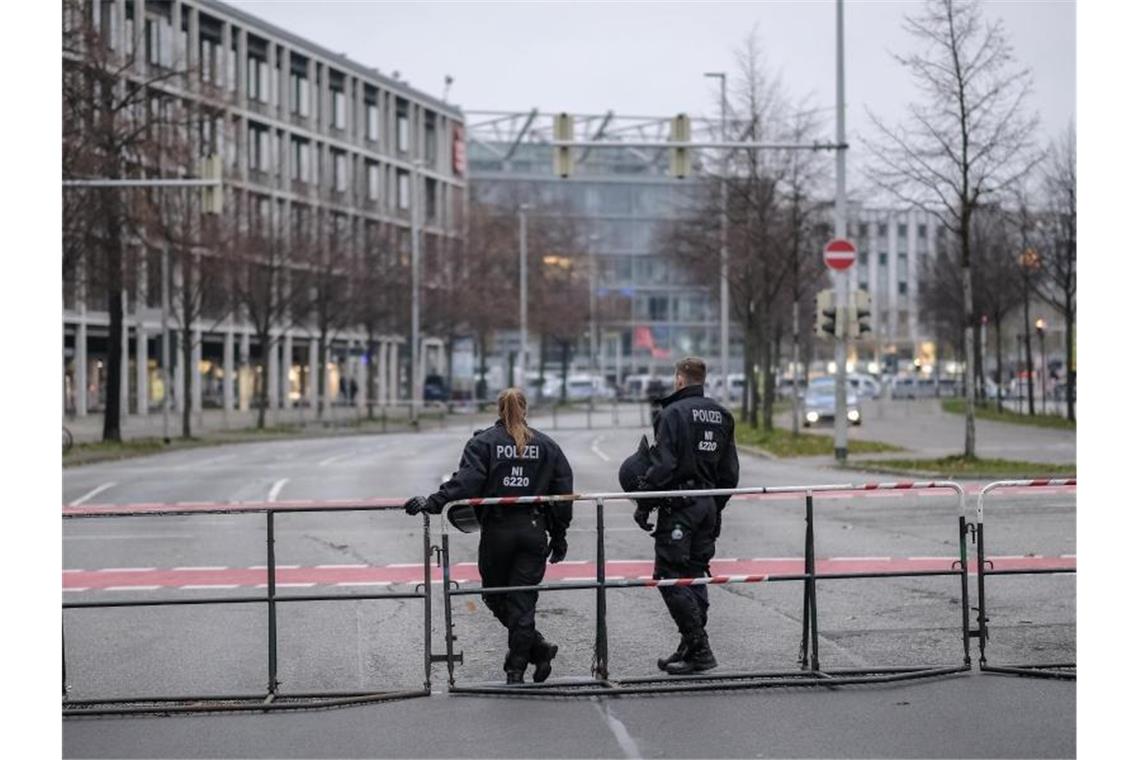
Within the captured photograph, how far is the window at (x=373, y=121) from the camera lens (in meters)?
83.1

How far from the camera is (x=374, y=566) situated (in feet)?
51.0

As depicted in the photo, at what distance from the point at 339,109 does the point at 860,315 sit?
51.3m

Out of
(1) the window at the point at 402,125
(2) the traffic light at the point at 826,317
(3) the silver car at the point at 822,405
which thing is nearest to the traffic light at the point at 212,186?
(2) the traffic light at the point at 826,317

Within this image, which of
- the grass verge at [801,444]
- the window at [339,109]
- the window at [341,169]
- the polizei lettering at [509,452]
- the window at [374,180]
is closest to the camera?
the polizei lettering at [509,452]

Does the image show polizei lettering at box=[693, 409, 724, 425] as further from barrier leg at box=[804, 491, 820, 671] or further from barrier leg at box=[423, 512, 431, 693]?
barrier leg at box=[423, 512, 431, 693]

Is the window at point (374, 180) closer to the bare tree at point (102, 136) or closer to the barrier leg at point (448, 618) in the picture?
the bare tree at point (102, 136)

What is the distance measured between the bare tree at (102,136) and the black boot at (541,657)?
26608mm

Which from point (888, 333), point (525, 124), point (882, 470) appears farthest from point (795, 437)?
point (888, 333)

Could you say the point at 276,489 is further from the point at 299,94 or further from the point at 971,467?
the point at 299,94

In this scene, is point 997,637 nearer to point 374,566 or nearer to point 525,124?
point 374,566

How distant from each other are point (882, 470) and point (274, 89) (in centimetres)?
4605

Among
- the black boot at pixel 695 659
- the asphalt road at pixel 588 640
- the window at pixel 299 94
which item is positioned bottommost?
the asphalt road at pixel 588 640

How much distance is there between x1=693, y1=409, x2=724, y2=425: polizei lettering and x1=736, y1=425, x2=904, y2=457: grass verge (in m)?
25.8

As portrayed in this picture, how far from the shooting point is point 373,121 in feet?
274
